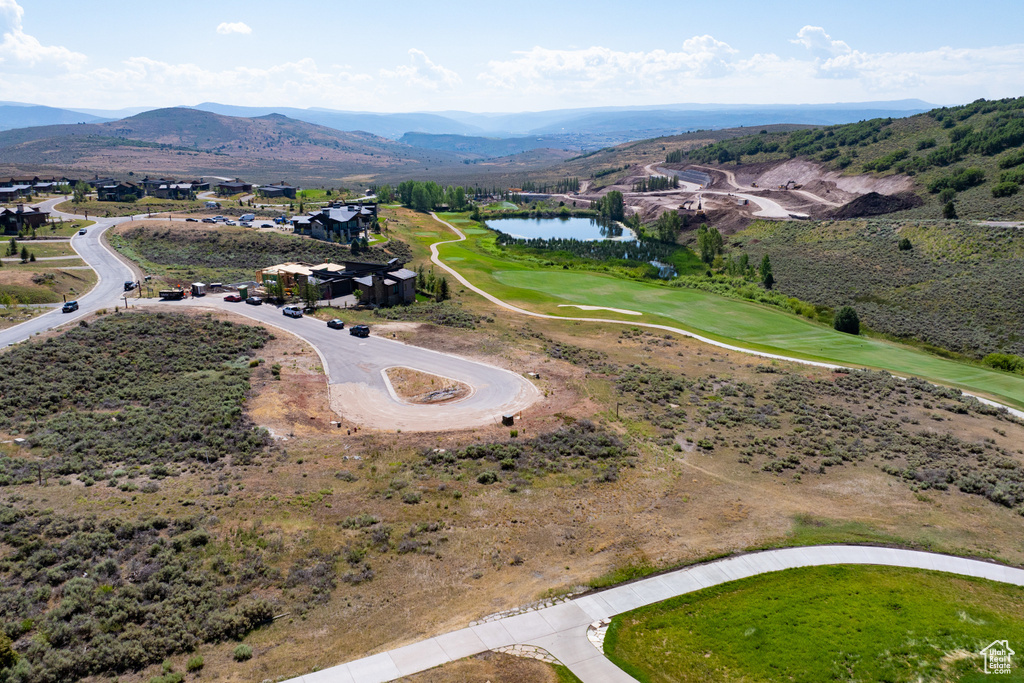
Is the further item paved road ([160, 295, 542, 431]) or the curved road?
the curved road

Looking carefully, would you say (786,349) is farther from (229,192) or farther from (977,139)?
(229,192)

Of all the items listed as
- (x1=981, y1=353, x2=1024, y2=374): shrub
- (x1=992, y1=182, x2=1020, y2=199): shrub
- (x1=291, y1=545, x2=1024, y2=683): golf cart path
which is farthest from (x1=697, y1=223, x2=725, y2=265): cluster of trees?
(x1=291, y1=545, x2=1024, y2=683): golf cart path

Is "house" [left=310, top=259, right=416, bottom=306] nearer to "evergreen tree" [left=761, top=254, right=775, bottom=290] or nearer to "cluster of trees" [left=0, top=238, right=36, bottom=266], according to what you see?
"cluster of trees" [left=0, top=238, right=36, bottom=266]

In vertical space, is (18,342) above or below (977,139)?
below

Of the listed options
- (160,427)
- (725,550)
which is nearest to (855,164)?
(725,550)

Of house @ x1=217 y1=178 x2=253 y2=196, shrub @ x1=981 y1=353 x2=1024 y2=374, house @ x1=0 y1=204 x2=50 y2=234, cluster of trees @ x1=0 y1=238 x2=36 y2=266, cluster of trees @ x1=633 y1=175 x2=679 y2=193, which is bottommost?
shrub @ x1=981 y1=353 x2=1024 y2=374

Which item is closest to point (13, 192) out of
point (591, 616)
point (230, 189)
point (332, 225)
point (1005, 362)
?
point (230, 189)

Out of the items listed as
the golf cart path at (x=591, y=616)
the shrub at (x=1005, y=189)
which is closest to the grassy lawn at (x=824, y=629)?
the golf cart path at (x=591, y=616)
